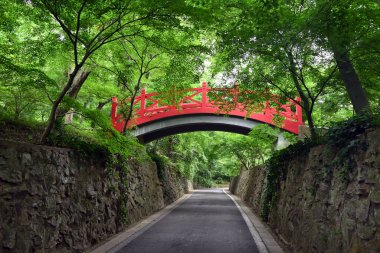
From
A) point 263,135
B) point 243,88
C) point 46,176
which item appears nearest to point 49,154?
point 46,176

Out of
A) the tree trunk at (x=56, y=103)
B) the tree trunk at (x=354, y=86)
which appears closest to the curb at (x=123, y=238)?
the tree trunk at (x=56, y=103)

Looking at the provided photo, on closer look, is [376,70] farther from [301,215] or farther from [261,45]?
[301,215]

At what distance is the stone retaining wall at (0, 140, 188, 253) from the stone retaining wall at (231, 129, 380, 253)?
4180mm

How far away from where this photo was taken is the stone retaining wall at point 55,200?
13.9ft

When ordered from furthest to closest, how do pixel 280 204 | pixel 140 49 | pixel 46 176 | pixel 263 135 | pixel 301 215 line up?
pixel 263 135
pixel 140 49
pixel 280 204
pixel 301 215
pixel 46 176

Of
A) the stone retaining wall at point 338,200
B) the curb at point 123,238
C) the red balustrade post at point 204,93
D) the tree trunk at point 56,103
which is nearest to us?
the stone retaining wall at point 338,200

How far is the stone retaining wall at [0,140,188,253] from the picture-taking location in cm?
422

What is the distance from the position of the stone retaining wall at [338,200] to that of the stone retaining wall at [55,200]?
13.7 ft

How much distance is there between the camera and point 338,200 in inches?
172

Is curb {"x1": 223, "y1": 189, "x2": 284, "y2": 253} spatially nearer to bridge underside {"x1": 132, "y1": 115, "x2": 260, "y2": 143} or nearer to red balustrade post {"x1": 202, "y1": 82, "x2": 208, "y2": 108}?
bridge underside {"x1": 132, "y1": 115, "x2": 260, "y2": 143}

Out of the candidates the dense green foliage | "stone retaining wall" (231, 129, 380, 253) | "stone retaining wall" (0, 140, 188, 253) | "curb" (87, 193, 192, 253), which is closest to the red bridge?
the dense green foliage

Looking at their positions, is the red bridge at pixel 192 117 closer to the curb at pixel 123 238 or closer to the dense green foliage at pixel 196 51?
the dense green foliage at pixel 196 51

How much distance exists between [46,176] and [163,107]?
1181cm

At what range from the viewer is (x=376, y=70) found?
6.92 m
